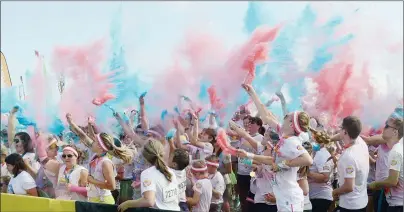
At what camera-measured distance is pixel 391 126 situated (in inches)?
195

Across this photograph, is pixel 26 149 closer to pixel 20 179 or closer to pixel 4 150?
pixel 20 179

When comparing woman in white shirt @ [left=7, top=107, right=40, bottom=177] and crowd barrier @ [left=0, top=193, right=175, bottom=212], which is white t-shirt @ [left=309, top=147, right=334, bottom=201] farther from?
woman in white shirt @ [left=7, top=107, right=40, bottom=177]

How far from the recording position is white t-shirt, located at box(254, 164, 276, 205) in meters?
5.12

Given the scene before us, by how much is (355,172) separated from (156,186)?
1825 millimetres

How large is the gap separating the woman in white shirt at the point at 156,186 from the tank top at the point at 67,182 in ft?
3.62

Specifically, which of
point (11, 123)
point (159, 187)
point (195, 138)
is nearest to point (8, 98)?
point (11, 123)

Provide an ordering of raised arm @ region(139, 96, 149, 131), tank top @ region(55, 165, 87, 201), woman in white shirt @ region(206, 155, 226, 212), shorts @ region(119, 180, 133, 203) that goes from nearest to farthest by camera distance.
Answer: tank top @ region(55, 165, 87, 201) < woman in white shirt @ region(206, 155, 226, 212) < shorts @ region(119, 180, 133, 203) < raised arm @ region(139, 96, 149, 131)

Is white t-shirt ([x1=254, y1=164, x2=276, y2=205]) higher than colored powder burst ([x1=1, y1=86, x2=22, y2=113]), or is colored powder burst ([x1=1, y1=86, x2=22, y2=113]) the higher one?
colored powder burst ([x1=1, y1=86, x2=22, y2=113])

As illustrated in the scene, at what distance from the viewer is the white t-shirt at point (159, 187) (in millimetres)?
4188

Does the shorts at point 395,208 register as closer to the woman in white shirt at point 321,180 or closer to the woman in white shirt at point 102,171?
the woman in white shirt at point 321,180

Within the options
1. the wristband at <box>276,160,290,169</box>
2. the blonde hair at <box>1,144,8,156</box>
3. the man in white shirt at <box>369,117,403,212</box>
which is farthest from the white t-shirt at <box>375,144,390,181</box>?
the blonde hair at <box>1,144,8,156</box>

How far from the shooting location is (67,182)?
211 inches

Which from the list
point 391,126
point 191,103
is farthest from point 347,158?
point 191,103

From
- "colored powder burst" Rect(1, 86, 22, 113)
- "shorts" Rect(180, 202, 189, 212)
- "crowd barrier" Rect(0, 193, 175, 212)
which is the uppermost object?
"colored powder burst" Rect(1, 86, 22, 113)
